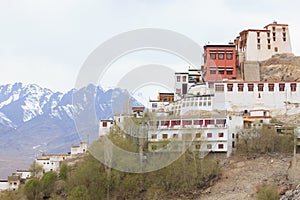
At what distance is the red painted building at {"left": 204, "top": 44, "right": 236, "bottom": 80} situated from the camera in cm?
6381

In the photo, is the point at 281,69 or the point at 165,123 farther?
the point at 281,69

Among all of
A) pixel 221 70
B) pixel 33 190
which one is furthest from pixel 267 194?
pixel 221 70

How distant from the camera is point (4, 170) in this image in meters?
164

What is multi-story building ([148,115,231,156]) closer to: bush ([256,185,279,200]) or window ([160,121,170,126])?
window ([160,121,170,126])

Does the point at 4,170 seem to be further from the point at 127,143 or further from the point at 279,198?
the point at 279,198

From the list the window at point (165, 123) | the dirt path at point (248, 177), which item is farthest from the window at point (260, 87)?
the dirt path at point (248, 177)

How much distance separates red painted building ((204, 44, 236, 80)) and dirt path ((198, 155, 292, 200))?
14335 millimetres

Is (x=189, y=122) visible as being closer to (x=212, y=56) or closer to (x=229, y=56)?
(x=212, y=56)

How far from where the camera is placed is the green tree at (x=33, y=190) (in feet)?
174

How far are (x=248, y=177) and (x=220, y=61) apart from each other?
19.4 m

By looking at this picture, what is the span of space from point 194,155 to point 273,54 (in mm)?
20866

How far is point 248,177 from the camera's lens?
4762 centimetres

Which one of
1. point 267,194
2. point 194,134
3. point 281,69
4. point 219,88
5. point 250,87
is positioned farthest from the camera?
point 281,69

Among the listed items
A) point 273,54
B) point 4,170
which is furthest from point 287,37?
point 4,170
